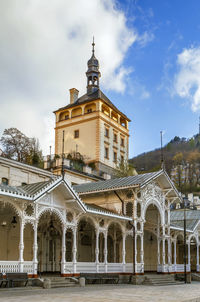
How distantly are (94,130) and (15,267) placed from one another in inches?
1446

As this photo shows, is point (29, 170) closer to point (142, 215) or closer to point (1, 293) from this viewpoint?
point (142, 215)

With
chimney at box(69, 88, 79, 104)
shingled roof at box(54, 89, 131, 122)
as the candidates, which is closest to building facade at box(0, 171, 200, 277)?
shingled roof at box(54, 89, 131, 122)

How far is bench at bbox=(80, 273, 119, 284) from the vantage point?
2185cm

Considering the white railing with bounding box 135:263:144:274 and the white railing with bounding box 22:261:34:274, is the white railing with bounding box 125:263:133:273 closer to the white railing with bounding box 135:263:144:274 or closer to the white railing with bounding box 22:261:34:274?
the white railing with bounding box 135:263:144:274

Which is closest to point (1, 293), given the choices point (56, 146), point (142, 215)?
point (142, 215)

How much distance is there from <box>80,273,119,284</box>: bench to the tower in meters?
26.7

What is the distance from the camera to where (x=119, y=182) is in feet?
90.1

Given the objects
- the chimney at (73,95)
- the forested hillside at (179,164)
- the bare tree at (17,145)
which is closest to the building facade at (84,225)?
the bare tree at (17,145)

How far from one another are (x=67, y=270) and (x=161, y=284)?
7638mm

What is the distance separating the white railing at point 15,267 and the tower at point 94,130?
31945 millimetres

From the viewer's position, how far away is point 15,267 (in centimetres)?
1800

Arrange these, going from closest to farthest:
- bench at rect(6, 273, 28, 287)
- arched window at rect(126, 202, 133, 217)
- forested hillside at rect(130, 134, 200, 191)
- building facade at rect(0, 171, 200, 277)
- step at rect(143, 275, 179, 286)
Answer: bench at rect(6, 273, 28, 287)
building facade at rect(0, 171, 200, 277)
step at rect(143, 275, 179, 286)
arched window at rect(126, 202, 133, 217)
forested hillside at rect(130, 134, 200, 191)

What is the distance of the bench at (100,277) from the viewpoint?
2185 cm

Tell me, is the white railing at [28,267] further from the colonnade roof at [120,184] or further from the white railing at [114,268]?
the colonnade roof at [120,184]
